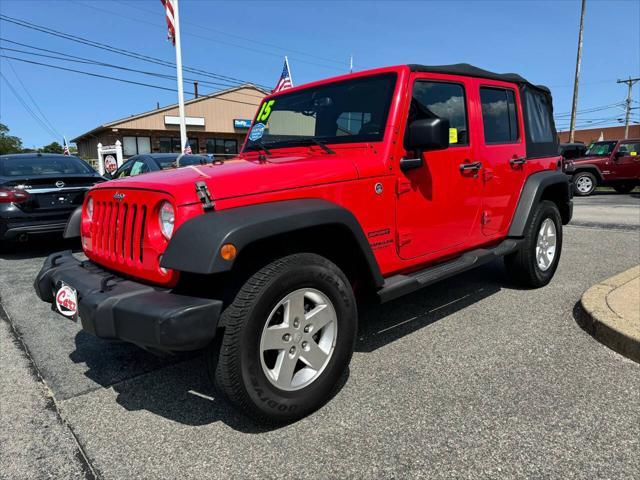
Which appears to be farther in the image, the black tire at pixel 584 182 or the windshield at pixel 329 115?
the black tire at pixel 584 182

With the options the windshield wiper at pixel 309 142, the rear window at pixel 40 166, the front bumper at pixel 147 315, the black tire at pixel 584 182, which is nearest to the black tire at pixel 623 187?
the black tire at pixel 584 182

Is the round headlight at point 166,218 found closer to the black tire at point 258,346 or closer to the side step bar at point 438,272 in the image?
the black tire at point 258,346

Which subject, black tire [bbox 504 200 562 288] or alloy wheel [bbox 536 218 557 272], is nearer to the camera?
black tire [bbox 504 200 562 288]

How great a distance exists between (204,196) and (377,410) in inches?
57.1

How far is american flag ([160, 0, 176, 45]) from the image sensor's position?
13.9 metres

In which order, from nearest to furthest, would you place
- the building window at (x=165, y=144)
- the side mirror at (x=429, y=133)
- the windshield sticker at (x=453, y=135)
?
the side mirror at (x=429, y=133) < the windshield sticker at (x=453, y=135) < the building window at (x=165, y=144)

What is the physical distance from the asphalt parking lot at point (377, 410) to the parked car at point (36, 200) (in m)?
2.70

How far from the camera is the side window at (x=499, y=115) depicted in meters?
3.93

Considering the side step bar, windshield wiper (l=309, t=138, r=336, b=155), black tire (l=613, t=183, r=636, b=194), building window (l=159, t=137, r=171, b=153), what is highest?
building window (l=159, t=137, r=171, b=153)

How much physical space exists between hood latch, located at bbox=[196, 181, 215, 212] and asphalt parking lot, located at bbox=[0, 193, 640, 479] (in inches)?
45.1

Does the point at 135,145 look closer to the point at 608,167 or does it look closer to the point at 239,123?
the point at 239,123

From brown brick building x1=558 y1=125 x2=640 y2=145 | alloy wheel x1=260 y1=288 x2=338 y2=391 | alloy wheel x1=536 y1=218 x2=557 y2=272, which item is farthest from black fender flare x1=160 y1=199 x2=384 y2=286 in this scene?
brown brick building x1=558 y1=125 x2=640 y2=145

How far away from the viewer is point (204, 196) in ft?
7.28

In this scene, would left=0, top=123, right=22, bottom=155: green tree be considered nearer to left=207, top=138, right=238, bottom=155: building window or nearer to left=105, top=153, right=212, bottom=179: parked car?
left=207, top=138, right=238, bottom=155: building window
